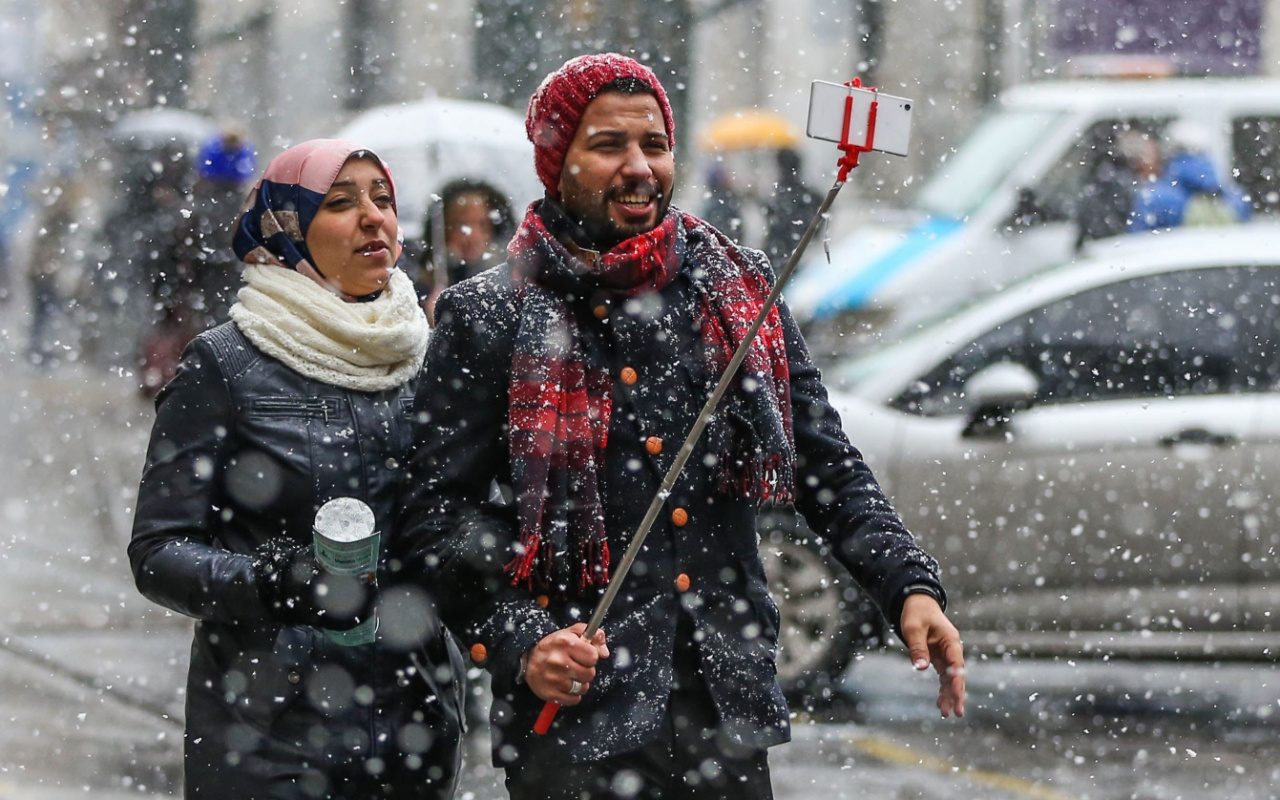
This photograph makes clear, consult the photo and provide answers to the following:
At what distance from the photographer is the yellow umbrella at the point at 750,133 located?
2175cm

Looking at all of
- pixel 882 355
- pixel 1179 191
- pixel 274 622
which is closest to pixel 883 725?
pixel 882 355

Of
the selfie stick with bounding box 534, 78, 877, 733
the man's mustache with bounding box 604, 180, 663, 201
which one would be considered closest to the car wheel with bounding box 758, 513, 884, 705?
the man's mustache with bounding box 604, 180, 663, 201

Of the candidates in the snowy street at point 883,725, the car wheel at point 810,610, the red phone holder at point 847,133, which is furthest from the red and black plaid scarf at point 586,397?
the car wheel at point 810,610

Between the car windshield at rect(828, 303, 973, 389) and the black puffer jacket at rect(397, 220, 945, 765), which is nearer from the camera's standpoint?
the black puffer jacket at rect(397, 220, 945, 765)

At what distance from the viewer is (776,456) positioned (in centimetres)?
289

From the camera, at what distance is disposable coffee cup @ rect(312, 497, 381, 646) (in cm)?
281

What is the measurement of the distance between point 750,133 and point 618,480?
63.9ft

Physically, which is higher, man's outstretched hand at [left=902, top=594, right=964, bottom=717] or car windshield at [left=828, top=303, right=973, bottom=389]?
man's outstretched hand at [left=902, top=594, right=964, bottom=717]

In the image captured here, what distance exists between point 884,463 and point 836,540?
3815 mm

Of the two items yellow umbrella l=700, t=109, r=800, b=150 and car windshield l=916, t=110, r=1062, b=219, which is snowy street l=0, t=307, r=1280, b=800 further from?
yellow umbrella l=700, t=109, r=800, b=150

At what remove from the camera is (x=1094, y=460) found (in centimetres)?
677

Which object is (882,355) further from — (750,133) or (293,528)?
(750,133)

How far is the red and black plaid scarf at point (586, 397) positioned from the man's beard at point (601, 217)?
0.04 meters

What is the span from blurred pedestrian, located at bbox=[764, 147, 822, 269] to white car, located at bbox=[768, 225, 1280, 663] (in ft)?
15.8
